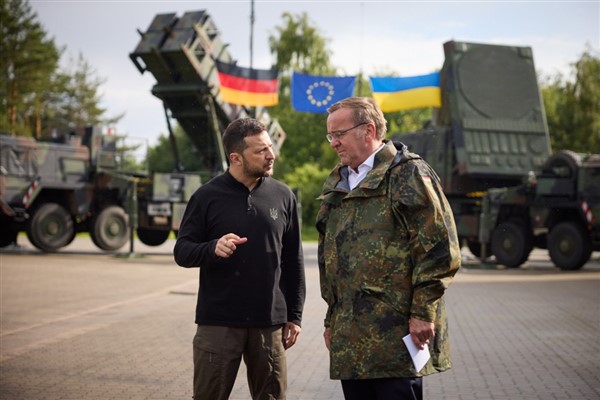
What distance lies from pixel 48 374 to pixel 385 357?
4.25m

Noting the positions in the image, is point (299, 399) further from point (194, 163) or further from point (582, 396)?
point (194, 163)

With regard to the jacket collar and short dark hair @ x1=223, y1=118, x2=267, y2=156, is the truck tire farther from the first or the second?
the jacket collar

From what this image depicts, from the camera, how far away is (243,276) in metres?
4.31

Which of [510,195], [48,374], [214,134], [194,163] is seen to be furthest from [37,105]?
[48,374]

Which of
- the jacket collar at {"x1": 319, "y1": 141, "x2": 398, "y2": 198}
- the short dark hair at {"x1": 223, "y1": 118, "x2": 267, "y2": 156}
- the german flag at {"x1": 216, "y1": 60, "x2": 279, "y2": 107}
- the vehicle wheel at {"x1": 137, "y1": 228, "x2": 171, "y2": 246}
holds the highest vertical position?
the german flag at {"x1": 216, "y1": 60, "x2": 279, "y2": 107}

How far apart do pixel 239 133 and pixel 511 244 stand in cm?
1772

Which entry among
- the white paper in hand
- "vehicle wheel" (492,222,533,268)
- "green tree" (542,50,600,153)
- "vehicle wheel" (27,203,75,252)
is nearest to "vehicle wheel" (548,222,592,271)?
"vehicle wheel" (492,222,533,268)

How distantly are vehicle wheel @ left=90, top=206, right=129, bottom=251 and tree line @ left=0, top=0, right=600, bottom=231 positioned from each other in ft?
35.2

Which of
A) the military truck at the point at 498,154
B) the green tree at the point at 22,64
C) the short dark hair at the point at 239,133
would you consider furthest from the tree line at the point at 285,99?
the short dark hair at the point at 239,133

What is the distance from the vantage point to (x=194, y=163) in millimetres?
25922

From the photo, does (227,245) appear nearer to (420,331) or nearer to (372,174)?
(372,174)

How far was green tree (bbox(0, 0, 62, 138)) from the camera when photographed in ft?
143

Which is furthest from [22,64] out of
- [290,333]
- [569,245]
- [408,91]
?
[290,333]

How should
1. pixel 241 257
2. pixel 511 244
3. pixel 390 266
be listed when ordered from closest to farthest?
pixel 390 266 → pixel 241 257 → pixel 511 244
